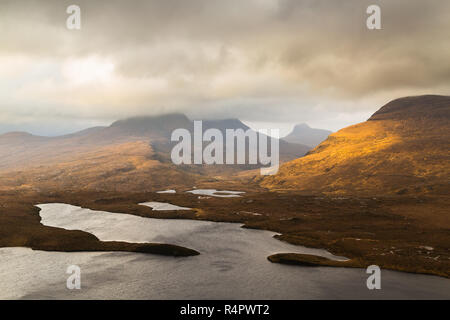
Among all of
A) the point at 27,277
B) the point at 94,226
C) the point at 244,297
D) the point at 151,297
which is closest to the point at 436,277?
the point at 244,297

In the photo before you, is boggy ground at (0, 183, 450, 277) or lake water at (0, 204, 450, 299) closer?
lake water at (0, 204, 450, 299)

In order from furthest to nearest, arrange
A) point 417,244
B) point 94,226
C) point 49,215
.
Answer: point 49,215 < point 94,226 < point 417,244

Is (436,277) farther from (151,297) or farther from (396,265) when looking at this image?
(151,297)

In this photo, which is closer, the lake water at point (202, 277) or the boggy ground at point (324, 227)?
the lake water at point (202, 277)

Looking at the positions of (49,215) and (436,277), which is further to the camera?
(49,215)
